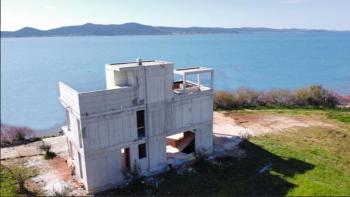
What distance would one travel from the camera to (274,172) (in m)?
18.9

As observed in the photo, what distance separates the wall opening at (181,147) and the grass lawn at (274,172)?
1272mm

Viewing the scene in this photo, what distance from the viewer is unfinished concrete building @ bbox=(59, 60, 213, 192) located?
1622 centimetres

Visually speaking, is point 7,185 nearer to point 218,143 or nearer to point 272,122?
point 218,143

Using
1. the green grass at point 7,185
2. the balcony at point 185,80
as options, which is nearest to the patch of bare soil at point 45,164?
the green grass at point 7,185

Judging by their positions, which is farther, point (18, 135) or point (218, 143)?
point (18, 135)

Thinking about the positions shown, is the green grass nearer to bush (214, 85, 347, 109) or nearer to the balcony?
the balcony

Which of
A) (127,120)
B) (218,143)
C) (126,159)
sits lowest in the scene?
(218,143)

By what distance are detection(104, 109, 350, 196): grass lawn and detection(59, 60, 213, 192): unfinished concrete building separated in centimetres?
135

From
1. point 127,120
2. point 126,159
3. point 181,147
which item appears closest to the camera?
point 127,120

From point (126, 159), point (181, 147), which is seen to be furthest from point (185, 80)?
point (126, 159)

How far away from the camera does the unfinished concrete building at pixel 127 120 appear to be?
53.2 feet

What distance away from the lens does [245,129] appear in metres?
27.4

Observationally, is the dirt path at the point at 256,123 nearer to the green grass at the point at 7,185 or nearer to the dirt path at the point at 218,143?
the dirt path at the point at 218,143

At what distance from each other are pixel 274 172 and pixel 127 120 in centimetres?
965
